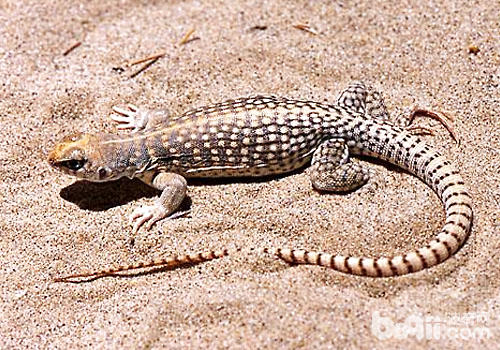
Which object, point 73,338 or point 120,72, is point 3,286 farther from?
point 120,72

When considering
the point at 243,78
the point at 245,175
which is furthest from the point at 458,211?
the point at 243,78

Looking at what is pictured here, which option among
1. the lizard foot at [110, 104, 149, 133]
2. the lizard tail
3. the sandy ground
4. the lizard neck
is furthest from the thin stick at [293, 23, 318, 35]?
the lizard tail

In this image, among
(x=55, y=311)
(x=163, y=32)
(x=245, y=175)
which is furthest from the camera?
(x=163, y=32)

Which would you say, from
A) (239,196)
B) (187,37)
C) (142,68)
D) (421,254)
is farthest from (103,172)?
(421,254)

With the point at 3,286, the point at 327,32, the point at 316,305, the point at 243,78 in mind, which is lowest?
the point at 3,286

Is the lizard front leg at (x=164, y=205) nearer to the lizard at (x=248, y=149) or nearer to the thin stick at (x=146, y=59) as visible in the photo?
the lizard at (x=248, y=149)

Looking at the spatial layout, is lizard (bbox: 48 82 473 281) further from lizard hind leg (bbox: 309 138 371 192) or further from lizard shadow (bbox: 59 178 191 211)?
lizard shadow (bbox: 59 178 191 211)
